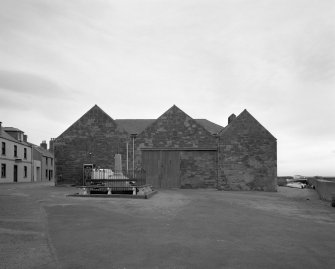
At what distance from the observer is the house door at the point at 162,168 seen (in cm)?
2894

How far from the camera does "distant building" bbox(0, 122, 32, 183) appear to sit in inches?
1633

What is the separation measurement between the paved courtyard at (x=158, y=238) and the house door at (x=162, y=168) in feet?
50.0

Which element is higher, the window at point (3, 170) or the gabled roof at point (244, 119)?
the gabled roof at point (244, 119)

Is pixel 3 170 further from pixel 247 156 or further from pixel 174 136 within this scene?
pixel 247 156

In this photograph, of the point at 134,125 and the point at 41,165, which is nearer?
the point at 134,125

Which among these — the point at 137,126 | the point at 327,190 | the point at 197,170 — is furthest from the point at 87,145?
the point at 327,190

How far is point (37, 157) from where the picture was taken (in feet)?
180

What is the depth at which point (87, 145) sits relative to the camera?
3033 cm

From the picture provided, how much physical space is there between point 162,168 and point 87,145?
688 centimetres

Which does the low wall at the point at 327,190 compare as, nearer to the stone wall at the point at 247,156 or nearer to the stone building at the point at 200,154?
the stone wall at the point at 247,156

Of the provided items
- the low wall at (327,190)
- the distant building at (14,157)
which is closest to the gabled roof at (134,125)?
the distant building at (14,157)

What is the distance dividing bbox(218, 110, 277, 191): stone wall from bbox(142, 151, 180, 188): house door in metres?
3.80

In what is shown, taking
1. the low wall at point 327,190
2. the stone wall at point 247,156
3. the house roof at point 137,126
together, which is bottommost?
the low wall at point 327,190

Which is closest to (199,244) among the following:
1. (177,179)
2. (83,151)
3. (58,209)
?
(58,209)
